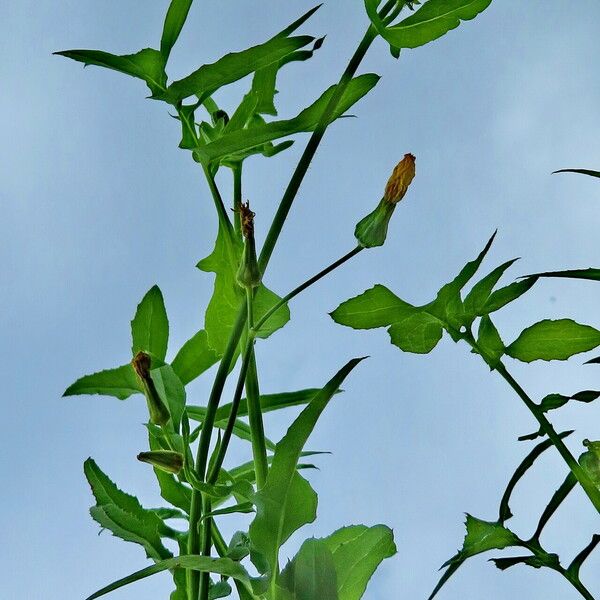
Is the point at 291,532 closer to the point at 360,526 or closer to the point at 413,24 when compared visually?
the point at 360,526

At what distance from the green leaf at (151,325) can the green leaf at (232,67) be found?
84mm

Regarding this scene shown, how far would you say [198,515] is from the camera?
320 millimetres

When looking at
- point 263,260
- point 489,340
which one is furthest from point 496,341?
point 263,260

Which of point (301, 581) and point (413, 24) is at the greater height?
point (413, 24)

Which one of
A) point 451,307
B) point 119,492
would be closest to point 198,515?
point 119,492

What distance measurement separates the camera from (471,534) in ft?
1.12

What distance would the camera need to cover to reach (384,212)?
1.17ft

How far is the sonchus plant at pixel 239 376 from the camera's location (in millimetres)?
275

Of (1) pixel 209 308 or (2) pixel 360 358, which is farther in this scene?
(1) pixel 209 308

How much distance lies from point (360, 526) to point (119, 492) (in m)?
0.09

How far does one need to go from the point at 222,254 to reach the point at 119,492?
0.35ft

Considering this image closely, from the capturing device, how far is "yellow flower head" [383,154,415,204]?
364 millimetres

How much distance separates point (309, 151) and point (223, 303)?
81 mm

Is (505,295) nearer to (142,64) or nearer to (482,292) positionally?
(482,292)
